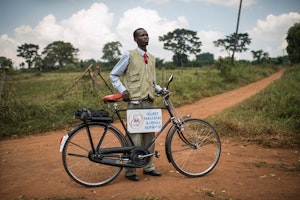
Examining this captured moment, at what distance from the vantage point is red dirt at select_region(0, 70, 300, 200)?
3391 mm

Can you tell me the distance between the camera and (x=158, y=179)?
3.90 metres

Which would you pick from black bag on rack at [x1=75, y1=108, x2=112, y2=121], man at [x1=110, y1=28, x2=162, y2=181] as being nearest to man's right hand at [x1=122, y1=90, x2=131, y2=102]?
man at [x1=110, y1=28, x2=162, y2=181]

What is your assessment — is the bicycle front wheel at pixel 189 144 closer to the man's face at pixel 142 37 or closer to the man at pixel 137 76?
the man at pixel 137 76

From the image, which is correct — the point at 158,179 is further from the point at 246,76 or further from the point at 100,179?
the point at 246,76

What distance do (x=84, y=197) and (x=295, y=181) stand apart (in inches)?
118

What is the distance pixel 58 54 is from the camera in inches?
2562

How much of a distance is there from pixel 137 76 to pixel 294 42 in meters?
43.7

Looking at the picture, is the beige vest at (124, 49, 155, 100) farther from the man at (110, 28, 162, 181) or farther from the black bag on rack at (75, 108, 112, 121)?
the black bag on rack at (75, 108, 112, 121)

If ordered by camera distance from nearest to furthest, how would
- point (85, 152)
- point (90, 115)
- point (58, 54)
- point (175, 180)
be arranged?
point (90, 115) → point (85, 152) → point (175, 180) → point (58, 54)

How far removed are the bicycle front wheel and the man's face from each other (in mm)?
1318

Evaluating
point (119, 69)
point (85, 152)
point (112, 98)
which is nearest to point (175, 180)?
point (85, 152)

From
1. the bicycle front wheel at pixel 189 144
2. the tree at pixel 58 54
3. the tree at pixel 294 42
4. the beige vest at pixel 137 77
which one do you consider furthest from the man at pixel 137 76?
the tree at pixel 58 54

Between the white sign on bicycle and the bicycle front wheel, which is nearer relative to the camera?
the white sign on bicycle

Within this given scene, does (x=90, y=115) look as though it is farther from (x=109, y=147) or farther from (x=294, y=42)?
(x=294, y=42)
